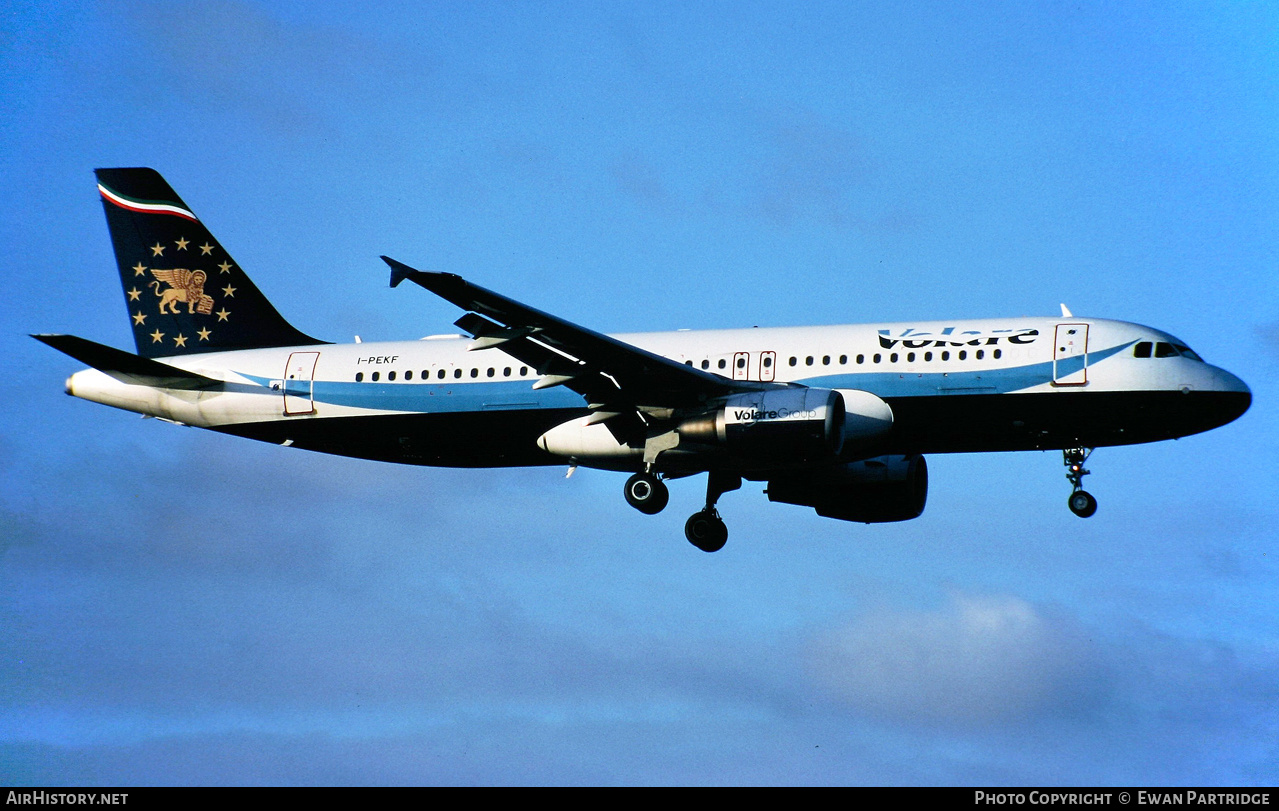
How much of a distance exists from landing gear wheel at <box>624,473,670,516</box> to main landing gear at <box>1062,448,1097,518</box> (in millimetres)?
10229

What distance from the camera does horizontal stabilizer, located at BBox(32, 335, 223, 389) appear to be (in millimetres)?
43750

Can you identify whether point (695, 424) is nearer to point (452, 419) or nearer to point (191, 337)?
point (452, 419)

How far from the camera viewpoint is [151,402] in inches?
1799

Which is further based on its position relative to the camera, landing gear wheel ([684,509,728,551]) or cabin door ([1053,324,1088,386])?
landing gear wheel ([684,509,728,551])

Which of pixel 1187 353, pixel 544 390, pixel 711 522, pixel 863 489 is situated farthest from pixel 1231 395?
pixel 544 390

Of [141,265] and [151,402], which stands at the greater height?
[141,265]

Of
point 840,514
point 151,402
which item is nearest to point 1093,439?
point 840,514

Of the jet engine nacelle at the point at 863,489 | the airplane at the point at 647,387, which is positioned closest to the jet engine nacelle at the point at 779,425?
the airplane at the point at 647,387

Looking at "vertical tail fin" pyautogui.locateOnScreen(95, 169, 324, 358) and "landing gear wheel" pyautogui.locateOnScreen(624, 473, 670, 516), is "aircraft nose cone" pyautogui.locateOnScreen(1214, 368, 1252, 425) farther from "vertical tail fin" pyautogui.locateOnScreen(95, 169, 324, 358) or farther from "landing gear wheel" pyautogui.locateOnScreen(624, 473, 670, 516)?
"vertical tail fin" pyautogui.locateOnScreen(95, 169, 324, 358)

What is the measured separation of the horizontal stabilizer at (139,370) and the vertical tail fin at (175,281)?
1820mm

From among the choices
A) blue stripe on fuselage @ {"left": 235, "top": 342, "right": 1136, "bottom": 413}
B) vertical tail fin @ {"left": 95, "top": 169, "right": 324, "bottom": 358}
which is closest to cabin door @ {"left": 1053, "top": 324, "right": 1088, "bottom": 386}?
blue stripe on fuselage @ {"left": 235, "top": 342, "right": 1136, "bottom": 413}

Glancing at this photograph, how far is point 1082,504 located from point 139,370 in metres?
26.0

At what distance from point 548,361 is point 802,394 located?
624cm
